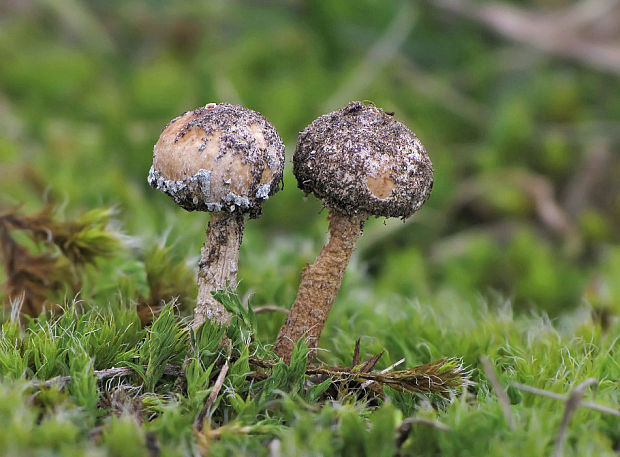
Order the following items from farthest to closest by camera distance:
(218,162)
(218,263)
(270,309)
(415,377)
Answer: (270,309), (218,263), (415,377), (218,162)

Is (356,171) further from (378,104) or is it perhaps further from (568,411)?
(378,104)

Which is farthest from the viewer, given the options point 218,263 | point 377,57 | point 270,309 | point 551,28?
point 551,28

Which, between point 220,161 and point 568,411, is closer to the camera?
point 568,411

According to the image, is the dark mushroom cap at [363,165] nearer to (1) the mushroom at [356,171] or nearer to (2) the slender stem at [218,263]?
(1) the mushroom at [356,171]

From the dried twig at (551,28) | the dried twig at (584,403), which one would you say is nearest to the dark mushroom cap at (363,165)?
the dried twig at (584,403)

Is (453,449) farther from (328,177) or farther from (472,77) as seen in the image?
(472,77)

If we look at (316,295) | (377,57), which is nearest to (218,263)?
(316,295)

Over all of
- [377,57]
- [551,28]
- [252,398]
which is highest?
[551,28]

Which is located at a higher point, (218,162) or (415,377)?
(218,162)
